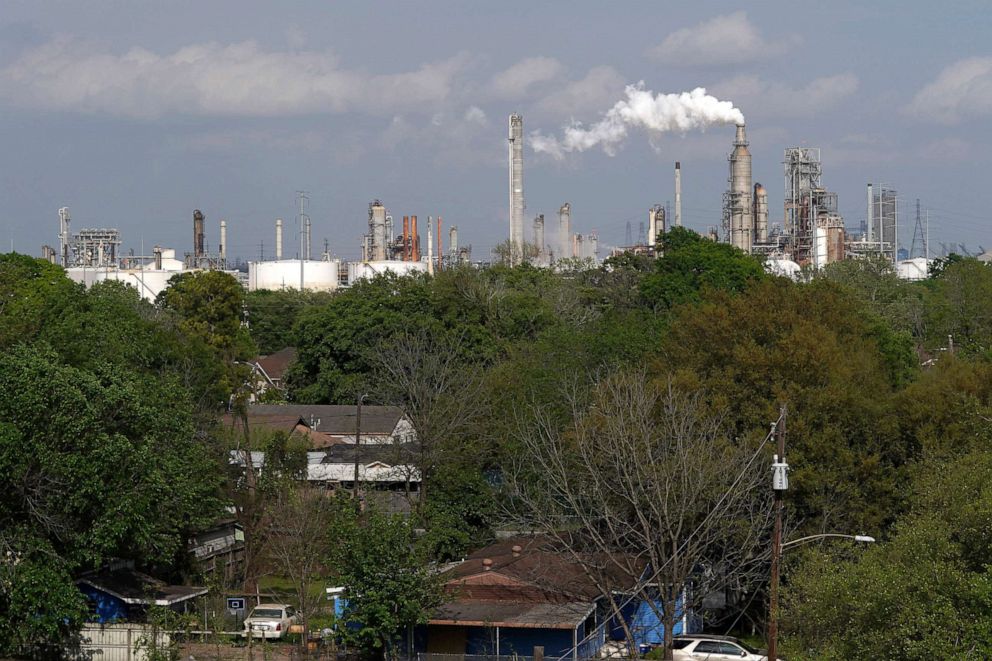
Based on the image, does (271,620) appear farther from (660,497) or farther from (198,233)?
(198,233)

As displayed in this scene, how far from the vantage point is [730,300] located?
1314 inches

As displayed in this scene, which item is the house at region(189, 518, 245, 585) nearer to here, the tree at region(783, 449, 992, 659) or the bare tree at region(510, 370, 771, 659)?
the bare tree at region(510, 370, 771, 659)

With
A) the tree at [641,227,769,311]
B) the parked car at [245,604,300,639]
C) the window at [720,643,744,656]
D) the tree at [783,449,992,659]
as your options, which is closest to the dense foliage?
the tree at [783,449,992,659]

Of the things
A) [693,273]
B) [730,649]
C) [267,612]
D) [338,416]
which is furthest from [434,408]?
[693,273]

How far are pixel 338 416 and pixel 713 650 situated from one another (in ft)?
105

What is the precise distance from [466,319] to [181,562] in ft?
86.3

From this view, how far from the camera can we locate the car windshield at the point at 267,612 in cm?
2953

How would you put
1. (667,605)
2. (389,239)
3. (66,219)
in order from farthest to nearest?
(389,239) < (66,219) < (667,605)

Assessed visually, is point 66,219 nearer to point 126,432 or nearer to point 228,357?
point 228,357

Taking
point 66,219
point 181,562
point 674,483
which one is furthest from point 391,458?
point 66,219

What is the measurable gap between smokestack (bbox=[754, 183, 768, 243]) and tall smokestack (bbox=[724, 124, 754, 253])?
6.40m

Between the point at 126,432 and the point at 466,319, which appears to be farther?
the point at 466,319

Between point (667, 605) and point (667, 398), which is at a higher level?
point (667, 398)

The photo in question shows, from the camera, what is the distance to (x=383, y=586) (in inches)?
995
